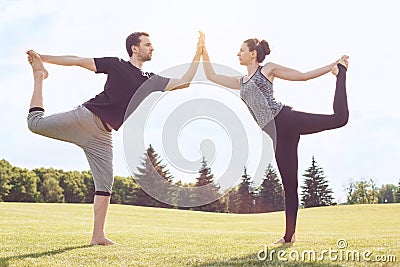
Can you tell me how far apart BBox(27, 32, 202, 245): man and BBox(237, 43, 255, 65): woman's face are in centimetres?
118

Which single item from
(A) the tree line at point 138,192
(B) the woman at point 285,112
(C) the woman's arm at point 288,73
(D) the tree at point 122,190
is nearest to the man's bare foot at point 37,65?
(B) the woman at point 285,112

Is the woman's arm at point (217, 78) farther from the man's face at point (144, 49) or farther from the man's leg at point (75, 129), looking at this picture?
the man's leg at point (75, 129)

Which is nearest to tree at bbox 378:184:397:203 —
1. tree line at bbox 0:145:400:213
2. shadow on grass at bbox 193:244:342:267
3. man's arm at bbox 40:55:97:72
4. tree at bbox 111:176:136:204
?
tree line at bbox 0:145:400:213

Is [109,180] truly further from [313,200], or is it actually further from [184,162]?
[313,200]

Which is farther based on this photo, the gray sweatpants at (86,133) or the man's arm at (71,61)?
the man's arm at (71,61)

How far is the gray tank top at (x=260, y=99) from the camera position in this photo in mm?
6508

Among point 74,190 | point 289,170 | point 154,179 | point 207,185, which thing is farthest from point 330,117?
point 74,190

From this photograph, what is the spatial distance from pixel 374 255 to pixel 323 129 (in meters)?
1.80

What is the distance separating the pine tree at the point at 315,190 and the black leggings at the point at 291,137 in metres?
38.9

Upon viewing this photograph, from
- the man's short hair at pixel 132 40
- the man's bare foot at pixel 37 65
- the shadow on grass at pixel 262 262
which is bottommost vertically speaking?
the shadow on grass at pixel 262 262

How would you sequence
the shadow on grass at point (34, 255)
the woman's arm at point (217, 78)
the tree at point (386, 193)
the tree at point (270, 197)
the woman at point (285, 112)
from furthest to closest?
the tree at point (386, 193), the tree at point (270, 197), the woman's arm at point (217, 78), the woman at point (285, 112), the shadow on grass at point (34, 255)

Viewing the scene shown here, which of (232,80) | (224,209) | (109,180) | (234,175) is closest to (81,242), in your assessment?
(109,180)

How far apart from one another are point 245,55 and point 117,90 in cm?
183

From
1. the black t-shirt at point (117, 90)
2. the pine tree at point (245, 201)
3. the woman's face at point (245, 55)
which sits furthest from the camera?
the pine tree at point (245, 201)
